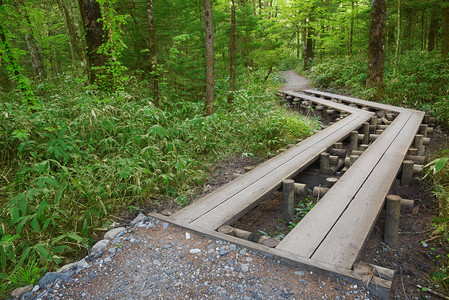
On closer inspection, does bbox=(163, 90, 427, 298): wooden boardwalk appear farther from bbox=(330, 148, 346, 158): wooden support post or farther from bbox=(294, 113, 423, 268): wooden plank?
bbox=(330, 148, 346, 158): wooden support post

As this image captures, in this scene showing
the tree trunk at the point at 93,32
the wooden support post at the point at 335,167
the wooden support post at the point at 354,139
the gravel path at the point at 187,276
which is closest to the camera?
the gravel path at the point at 187,276

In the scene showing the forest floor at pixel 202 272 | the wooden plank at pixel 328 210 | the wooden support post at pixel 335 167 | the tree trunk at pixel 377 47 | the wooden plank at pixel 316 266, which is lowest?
the wooden support post at pixel 335 167

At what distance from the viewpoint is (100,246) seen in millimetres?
3193

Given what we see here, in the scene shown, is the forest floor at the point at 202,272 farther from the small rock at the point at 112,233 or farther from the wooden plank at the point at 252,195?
the wooden plank at the point at 252,195

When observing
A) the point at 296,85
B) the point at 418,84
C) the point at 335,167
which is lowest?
the point at 335,167

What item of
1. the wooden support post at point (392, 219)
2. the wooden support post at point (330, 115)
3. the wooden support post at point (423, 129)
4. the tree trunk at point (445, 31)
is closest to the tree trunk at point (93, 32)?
the wooden support post at point (392, 219)

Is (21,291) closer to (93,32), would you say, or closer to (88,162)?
(88,162)

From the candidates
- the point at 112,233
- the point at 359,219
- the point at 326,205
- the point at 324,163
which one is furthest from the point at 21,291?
the point at 324,163

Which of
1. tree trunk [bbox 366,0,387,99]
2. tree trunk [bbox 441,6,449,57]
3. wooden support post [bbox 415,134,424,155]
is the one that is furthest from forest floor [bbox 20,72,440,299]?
tree trunk [bbox 441,6,449,57]

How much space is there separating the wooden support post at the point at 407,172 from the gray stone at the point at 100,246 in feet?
15.4

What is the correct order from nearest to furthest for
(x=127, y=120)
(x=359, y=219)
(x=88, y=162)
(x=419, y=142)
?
(x=359, y=219), (x=88, y=162), (x=127, y=120), (x=419, y=142)

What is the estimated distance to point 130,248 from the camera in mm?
3141

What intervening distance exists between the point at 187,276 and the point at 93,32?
22.9 ft

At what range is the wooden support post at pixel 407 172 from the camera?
4562 millimetres
